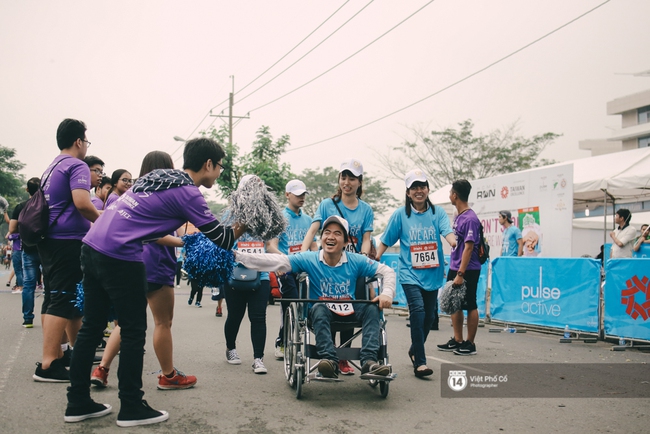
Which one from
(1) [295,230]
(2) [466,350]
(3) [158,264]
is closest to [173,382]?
(3) [158,264]

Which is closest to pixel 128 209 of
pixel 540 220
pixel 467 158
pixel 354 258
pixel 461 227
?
pixel 354 258

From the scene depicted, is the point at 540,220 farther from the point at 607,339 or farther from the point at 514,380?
the point at 514,380

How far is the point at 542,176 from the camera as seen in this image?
43.2 feet

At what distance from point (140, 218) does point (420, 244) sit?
296 cm

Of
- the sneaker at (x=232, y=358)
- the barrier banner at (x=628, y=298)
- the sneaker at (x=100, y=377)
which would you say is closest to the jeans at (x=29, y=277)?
the sneaker at (x=232, y=358)

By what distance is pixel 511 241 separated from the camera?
12453mm

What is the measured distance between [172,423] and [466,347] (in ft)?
13.6

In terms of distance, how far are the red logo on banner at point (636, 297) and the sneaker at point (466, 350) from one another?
2398 millimetres

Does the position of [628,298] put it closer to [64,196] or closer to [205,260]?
[205,260]

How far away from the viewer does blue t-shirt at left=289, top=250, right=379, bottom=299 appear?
5.02 metres

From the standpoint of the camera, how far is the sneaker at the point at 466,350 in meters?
7.09

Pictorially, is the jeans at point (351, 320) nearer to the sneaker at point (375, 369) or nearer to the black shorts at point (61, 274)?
the sneaker at point (375, 369)

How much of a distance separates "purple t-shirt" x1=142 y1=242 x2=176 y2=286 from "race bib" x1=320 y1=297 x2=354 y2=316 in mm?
1219

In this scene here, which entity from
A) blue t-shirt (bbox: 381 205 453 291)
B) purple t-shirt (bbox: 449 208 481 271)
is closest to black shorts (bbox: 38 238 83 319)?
blue t-shirt (bbox: 381 205 453 291)
